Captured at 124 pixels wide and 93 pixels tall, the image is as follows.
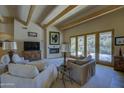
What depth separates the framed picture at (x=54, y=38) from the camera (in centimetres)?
968

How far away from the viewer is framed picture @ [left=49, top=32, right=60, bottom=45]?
9.68 metres

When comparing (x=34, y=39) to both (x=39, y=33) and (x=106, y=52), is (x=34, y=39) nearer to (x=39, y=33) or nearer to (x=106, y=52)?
(x=39, y=33)

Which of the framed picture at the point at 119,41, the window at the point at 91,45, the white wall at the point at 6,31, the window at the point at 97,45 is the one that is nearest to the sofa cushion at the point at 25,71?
the window at the point at 97,45

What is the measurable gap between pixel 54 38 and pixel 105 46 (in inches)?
185

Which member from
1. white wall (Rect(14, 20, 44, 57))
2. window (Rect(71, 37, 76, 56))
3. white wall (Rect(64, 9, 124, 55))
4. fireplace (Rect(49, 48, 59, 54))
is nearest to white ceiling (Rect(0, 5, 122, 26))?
white wall (Rect(64, 9, 124, 55))

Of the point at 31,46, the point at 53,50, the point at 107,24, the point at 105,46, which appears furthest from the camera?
the point at 53,50

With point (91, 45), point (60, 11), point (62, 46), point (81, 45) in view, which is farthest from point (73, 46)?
point (62, 46)

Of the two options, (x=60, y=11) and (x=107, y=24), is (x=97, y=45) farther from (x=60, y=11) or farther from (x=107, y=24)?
(x=60, y=11)

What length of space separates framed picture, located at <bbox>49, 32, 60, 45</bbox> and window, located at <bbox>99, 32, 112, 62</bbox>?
4.21m

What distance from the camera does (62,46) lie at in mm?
A: 3932

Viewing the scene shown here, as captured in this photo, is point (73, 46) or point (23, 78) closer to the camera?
point (23, 78)

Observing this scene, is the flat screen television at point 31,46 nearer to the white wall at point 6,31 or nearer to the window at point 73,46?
the white wall at point 6,31

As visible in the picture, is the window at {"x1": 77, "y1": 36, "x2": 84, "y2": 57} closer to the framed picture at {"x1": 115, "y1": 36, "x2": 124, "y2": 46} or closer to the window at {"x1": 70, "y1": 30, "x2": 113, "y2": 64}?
the window at {"x1": 70, "y1": 30, "x2": 113, "y2": 64}

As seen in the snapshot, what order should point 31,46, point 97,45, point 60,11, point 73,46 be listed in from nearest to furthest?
point 60,11, point 97,45, point 31,46, point 73,46
